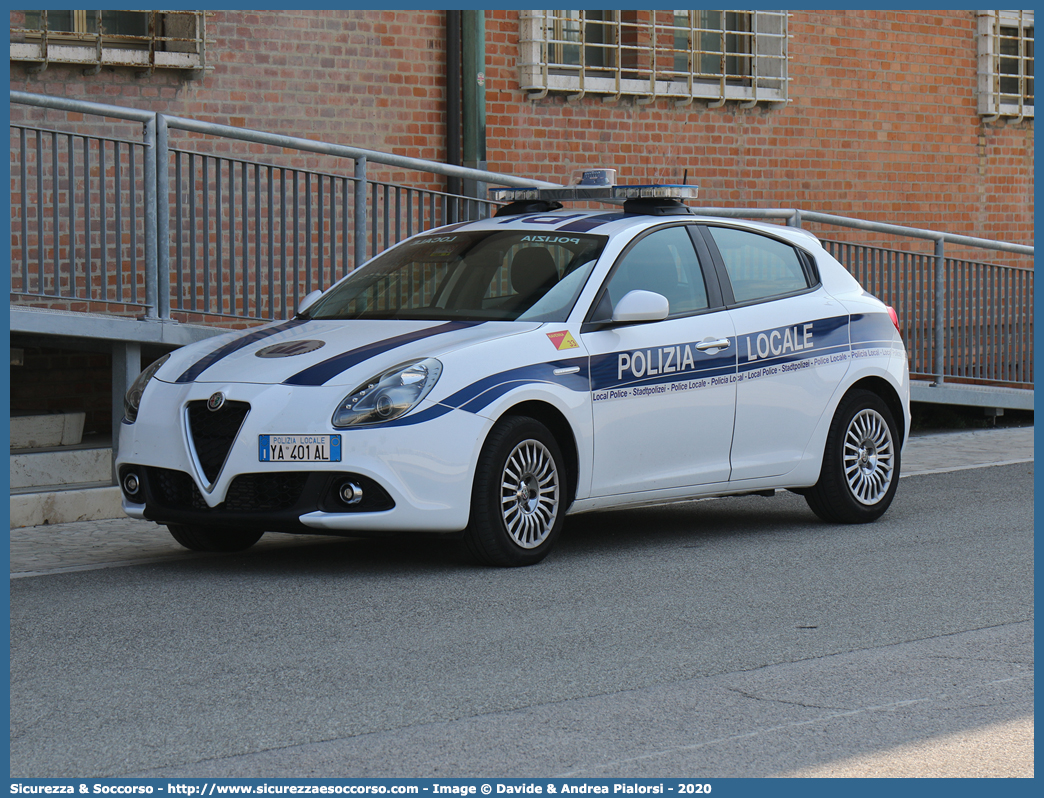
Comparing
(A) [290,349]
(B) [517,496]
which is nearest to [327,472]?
(A) [290,349]

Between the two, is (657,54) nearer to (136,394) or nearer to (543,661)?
(136,394)

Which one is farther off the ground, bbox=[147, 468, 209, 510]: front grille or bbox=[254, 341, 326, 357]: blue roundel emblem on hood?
bbox=[254, 341, 326, 357]: blue roundel emblem on hood

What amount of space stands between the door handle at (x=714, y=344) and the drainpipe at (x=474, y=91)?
20.7 ft

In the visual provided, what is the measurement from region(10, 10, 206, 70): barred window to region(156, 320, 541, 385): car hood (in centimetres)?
505

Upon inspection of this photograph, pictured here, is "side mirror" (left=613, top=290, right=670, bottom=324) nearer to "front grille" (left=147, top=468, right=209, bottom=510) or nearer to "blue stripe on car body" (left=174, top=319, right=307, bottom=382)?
"blue stripe on car body" (left=174, top=319, right=307, bottom=382)

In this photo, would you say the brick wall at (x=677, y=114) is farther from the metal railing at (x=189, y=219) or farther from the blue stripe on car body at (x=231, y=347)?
the blue stripe on car body at (x=231, y=347)

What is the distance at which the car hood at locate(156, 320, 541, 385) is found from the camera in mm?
7016

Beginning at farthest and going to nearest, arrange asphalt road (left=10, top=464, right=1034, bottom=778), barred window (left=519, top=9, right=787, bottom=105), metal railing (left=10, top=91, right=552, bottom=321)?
barred window (left=519, top=9, right=787, bottom=105) < metal railing (left=10, top=91, right=552, bottom=321) < asphalt road (left=10, top=464, right=1034, bottom=778)

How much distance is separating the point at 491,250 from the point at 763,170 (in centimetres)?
875

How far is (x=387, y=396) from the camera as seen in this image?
22.6 ft

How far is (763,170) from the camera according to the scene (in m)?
16.4

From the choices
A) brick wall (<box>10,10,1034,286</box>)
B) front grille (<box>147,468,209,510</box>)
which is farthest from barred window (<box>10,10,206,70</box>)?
front grille (<box>147,468,209,510</box>)

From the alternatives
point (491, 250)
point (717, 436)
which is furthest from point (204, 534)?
point (717, 436)

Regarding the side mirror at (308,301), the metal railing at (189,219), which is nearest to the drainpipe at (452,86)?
the metal railing at (189,219)
